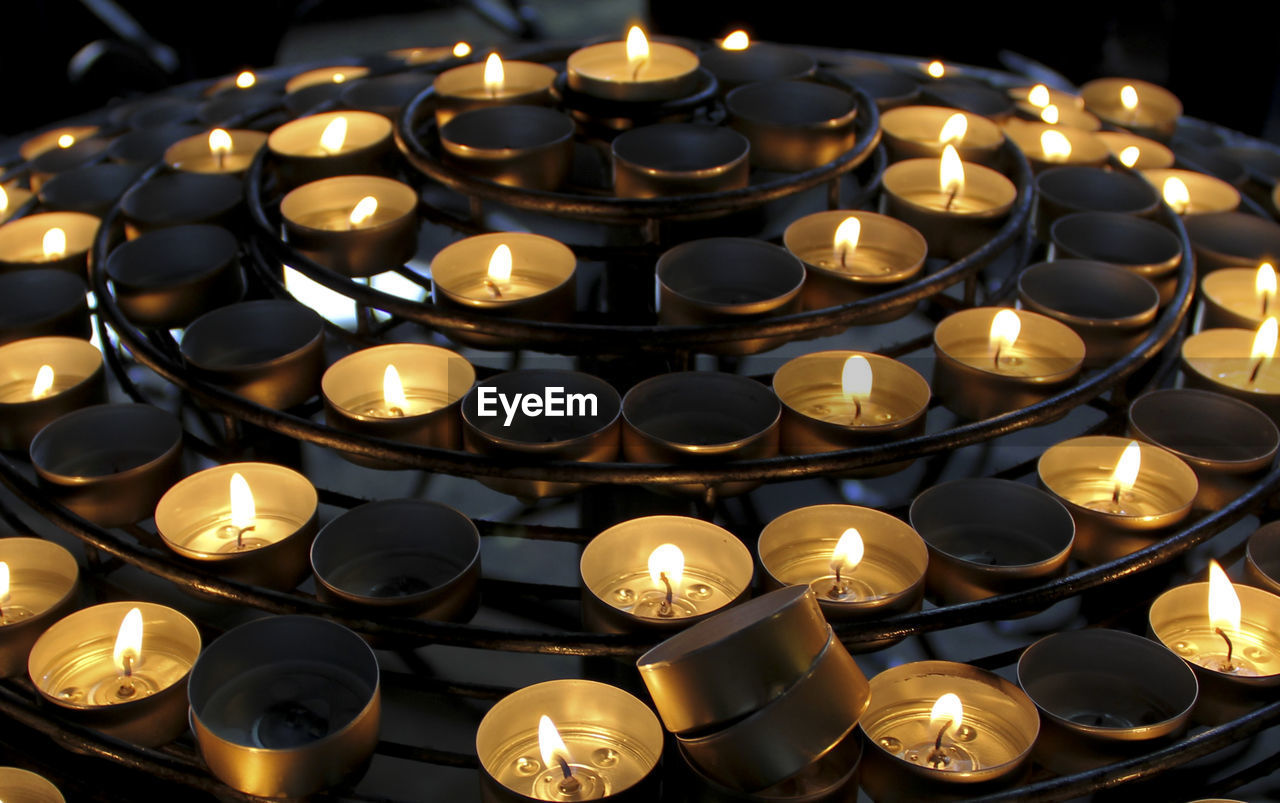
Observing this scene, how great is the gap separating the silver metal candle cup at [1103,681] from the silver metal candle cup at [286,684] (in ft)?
1.47

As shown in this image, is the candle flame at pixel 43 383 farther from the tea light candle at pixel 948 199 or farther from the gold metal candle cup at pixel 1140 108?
the gold metal candle cup at pixel 1140 108

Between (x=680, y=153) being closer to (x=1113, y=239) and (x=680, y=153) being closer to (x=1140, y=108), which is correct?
(x=1113, y=239)

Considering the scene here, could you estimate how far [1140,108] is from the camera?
175cm

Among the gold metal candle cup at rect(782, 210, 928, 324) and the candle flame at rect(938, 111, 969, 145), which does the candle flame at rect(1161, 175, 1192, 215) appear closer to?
the candle flame at rect(938, 111, 969, 145)

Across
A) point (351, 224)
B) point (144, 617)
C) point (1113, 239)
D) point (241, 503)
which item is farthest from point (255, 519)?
point (1113, 239)

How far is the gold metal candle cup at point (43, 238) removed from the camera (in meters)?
1.29

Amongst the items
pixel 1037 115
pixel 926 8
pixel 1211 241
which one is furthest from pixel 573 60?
pixel 926 8

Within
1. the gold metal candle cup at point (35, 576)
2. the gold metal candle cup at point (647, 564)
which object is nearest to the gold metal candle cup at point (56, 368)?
the gold metal candle cup at point (35, 576)

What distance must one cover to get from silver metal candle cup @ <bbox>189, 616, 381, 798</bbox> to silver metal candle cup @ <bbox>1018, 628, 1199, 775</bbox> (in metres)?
0.45

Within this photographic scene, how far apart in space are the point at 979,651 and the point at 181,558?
2.29 feet

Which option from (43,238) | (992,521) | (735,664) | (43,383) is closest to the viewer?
(735,664)

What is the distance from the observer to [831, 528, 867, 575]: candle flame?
90 centimetres

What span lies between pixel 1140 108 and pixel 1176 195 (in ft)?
1.11

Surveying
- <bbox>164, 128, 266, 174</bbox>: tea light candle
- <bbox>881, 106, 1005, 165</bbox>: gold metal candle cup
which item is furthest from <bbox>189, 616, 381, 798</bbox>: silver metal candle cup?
<bbox>881, 106, 1005, 165</bbox>: gold metal candle cup
